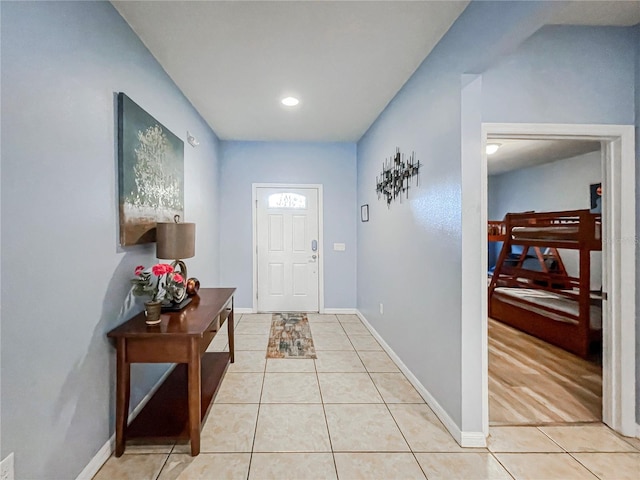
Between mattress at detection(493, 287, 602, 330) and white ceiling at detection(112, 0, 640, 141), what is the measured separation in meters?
2.70

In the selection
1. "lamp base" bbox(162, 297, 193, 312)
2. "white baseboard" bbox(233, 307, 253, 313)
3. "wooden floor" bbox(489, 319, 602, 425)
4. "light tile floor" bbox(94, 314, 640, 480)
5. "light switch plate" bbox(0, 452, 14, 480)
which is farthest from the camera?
"white baseboard" bbox(233, 307, 253, 313)

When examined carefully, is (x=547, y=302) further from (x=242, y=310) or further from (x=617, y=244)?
(x=242, y=310)

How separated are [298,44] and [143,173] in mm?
1383

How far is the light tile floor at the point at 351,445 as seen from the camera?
5.24 feet

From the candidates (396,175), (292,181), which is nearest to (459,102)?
(396,175)

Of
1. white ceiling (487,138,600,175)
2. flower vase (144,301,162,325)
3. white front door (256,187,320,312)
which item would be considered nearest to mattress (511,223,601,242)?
white ceiling (487,138,600,175)

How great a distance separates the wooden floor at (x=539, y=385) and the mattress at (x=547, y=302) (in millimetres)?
346

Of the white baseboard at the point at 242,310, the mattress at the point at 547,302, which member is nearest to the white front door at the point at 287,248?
the white baseboard at the point at 242,310

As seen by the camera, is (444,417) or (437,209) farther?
(437,209)

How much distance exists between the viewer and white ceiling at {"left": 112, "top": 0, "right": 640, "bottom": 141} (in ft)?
5.80

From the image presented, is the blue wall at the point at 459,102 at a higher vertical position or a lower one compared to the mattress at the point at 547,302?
higher

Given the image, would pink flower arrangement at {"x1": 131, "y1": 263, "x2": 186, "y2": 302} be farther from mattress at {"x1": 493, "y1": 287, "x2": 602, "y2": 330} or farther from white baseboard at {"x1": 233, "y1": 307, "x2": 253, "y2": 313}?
mattress at {"x1": 493, "y1": 287, "x2": 602, "y2": 330}

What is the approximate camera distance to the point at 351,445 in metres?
1.80

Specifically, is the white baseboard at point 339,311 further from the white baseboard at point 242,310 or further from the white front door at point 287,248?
the white baseboard at point 242,310
